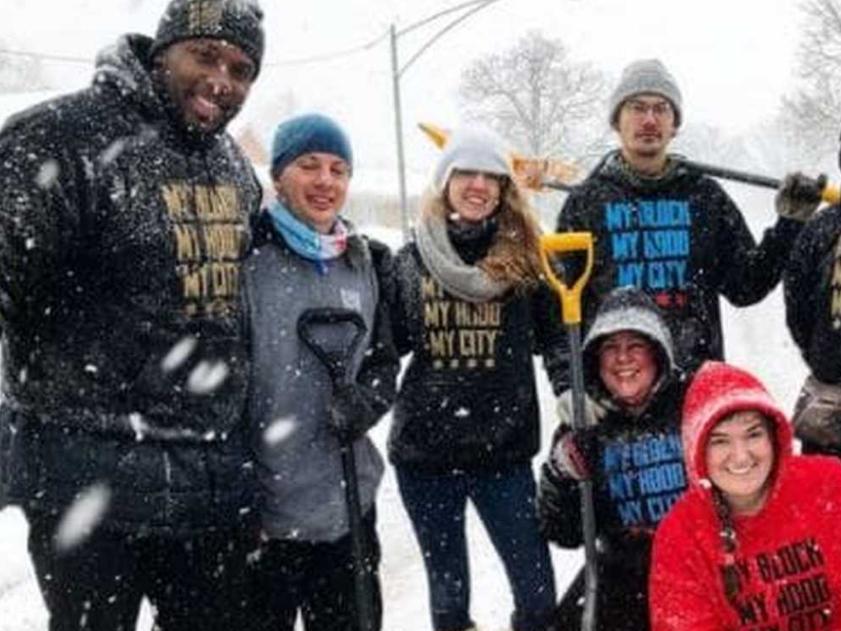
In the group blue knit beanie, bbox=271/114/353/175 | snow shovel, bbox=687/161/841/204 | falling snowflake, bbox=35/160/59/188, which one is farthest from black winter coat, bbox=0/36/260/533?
snow shovel, bbox=687/161/841/204

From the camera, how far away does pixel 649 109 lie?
4.27 meters

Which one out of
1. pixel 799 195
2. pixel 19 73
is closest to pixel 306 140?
pixel 799 195

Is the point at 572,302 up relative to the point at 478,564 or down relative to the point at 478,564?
up

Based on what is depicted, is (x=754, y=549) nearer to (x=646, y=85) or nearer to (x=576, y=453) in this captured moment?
(x=576, y=453)

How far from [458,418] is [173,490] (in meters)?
1.32

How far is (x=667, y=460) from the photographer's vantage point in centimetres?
372

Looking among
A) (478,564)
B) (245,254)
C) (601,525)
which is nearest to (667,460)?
(601,525)

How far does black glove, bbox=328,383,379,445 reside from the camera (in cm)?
332

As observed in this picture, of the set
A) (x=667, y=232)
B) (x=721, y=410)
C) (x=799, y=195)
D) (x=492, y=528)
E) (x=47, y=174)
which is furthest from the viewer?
(x=667, y=232)

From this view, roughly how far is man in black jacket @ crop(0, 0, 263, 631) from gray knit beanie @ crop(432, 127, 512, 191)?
43.6 inches

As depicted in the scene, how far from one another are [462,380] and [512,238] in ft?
1.65

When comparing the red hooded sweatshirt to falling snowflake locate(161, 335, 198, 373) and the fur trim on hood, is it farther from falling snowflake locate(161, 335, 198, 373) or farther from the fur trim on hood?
falling snowflake locate(161, 335, 198, 373)

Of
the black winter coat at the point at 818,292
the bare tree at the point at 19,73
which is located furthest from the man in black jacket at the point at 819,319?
the bare tree at the point at 19,73

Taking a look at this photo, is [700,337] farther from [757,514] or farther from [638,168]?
[757,514]
